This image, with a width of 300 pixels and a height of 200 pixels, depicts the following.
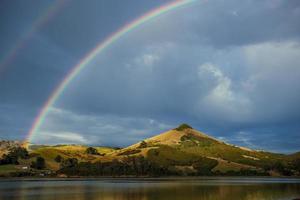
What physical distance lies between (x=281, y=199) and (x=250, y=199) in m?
8.24

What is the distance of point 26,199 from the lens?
111 m

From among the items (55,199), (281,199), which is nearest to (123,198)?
(55,199)

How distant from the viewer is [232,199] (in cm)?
10944

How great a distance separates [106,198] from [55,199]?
16079mm

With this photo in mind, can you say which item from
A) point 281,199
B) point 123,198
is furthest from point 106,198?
point 281,199

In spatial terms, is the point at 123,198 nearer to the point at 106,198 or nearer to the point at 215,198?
the point at 106,198

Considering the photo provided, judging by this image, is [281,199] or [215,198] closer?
[281,199]

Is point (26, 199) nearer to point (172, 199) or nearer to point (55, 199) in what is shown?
point (55, 199)

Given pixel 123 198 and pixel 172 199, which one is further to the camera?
pixel 123 198

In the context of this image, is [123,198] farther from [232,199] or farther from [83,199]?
[232,199]

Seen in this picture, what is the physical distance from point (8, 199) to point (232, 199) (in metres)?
62.8

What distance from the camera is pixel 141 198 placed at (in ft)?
385

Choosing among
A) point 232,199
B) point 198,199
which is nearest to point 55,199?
point 198,199

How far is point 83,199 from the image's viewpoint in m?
113
